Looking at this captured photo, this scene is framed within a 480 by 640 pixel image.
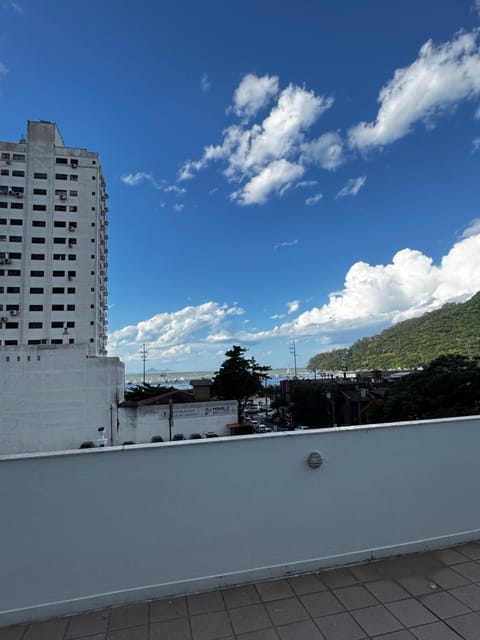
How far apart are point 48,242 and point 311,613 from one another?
132 feet

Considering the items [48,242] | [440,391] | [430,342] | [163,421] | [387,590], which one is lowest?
[163,421]

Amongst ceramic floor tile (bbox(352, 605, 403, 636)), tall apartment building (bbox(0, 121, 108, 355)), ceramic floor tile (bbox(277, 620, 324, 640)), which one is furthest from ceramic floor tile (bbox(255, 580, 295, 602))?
tall apartment building (bbox(0, 121, 108, 355))

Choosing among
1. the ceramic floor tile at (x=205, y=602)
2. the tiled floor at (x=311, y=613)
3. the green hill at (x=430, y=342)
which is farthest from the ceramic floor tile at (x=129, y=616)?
the green hill at (x=430, y=342)

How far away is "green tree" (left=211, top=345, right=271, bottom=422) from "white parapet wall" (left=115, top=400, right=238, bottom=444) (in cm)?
812

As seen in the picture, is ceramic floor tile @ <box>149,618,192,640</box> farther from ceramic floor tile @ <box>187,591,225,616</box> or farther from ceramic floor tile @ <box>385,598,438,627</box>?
ceramic floor tile @ <box>385,598,438,627</box>

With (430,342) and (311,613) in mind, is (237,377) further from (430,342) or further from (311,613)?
(430,342)

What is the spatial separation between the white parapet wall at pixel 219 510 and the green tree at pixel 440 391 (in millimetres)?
15662

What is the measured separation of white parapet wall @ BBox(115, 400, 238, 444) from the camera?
2061 centimetres

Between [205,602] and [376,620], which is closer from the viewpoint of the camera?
[376,620]

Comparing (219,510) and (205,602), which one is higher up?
(219,510)

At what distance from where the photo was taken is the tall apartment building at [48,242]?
Result: 109 feet

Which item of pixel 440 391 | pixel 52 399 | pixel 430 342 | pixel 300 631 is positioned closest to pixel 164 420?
pixel 52 399

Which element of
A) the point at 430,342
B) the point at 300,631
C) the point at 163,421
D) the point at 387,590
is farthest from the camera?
the point at 430,342

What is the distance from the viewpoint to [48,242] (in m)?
34.8
